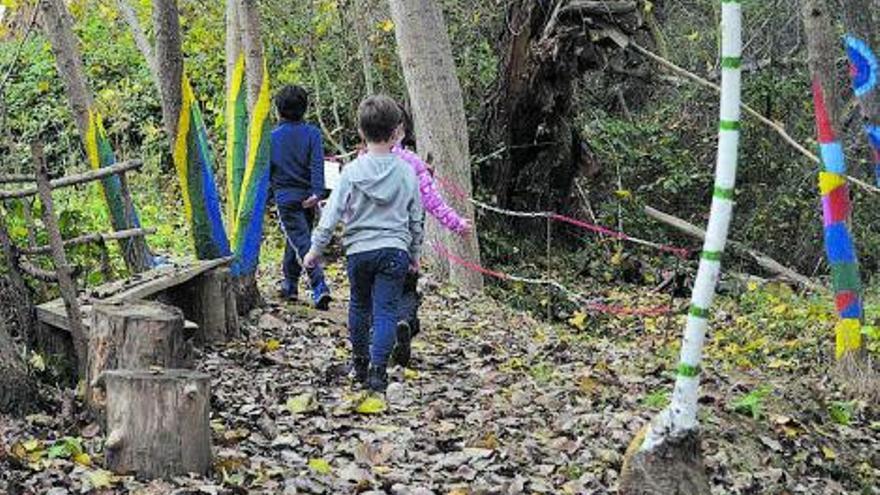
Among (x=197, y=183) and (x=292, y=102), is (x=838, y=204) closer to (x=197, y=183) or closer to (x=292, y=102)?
(x=292, y=102)

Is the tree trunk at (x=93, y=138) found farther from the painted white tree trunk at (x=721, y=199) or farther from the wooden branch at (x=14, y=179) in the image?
the painted white tree trunk at (x=721, y=199)

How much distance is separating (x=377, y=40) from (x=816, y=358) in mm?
9548

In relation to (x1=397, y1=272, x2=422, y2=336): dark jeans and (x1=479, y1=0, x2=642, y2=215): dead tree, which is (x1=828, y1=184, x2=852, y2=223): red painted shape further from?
(x1=479, y1=0, x2=642, y2=215): dead tree

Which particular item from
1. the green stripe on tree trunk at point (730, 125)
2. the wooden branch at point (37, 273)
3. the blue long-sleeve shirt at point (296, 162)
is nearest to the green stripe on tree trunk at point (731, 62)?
the green stripe on tree trunk at point (730, 125)

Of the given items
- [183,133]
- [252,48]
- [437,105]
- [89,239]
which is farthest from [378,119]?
[437,105]

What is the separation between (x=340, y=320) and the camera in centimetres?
905

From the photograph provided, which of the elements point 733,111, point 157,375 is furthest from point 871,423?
point 157,375

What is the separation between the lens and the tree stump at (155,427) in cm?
486

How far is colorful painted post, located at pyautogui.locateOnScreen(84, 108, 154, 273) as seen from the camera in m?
8.02

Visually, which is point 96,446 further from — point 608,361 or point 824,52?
point 824,52

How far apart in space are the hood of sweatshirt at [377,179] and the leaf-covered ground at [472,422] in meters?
1.22

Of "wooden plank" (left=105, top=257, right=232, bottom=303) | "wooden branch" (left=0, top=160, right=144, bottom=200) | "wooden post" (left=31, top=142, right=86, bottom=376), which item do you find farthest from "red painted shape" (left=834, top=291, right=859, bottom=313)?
"wooden post" (left=31, top=142, right=86, bottom=376)

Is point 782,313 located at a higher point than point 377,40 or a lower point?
lower

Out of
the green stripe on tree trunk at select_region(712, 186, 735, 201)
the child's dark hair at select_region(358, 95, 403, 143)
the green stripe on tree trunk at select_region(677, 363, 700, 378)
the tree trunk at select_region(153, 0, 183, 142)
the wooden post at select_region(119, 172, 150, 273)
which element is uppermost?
the tree trunk at select_region(153, 0, 183, 142)
